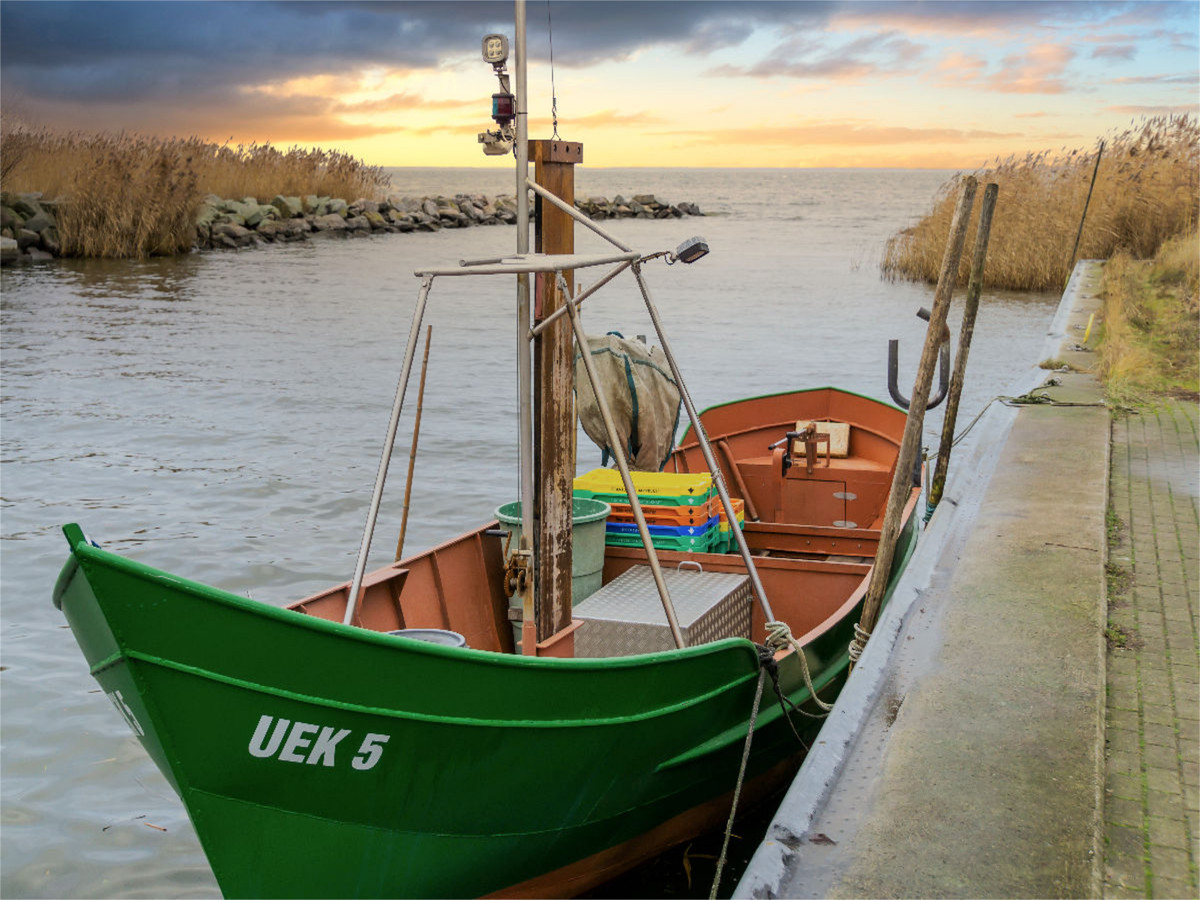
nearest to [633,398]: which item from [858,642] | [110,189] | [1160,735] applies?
[858,642]

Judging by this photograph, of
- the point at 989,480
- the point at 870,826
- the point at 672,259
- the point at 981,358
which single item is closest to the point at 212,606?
the point at 870,826

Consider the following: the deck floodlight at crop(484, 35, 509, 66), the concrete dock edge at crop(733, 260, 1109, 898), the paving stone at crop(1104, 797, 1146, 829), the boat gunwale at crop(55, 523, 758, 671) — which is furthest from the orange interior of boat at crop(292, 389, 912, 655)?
the deck floodlight at crop(484, 35, 509, 66)

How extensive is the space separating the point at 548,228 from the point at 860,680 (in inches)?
106

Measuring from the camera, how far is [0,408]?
16.4 m

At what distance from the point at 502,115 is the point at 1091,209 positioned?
25041 mm

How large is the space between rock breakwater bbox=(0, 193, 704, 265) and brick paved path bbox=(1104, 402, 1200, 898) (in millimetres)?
33930

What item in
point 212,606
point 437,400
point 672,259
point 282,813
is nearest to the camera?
point 212,606

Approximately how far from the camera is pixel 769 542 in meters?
8.23

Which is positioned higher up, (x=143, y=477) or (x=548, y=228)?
(x=548, y=228)

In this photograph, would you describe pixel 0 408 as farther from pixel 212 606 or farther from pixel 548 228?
pixel 212 606

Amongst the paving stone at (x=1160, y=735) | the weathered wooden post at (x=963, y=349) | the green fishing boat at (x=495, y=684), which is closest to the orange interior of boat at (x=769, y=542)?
the green fishing boat at (x=495, y=684)

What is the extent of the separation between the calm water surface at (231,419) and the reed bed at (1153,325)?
180 centimetres

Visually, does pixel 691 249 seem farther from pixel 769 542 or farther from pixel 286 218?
pixel 286 218

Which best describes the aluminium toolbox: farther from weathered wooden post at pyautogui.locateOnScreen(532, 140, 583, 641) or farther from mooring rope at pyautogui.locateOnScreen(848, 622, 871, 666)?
mooring rope at pyautogui.locateOnScreen(848, 622, 871, 666)
